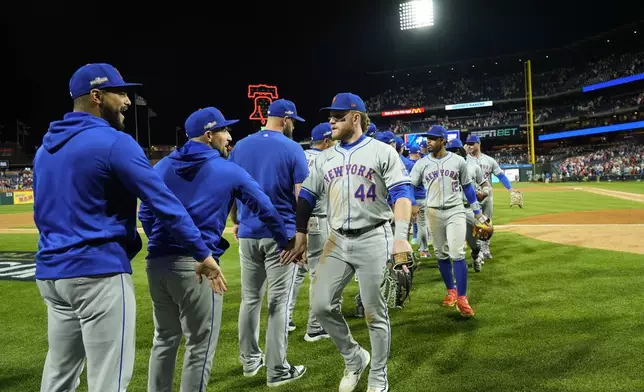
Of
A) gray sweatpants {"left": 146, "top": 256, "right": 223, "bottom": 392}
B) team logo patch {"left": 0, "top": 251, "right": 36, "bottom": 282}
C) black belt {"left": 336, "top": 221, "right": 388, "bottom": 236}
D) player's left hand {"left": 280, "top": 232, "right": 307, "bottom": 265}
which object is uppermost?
black belt {"left": 336, "top": 221, "right": 388, "bottom": 236}

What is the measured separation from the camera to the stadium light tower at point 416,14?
160 feet

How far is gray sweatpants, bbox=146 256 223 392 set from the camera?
2945 mm

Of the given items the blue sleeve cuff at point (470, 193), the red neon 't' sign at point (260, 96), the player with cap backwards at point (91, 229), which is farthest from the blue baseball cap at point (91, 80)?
the red neon 't' sign at point (260, 96)

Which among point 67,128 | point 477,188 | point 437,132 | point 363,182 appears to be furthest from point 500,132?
point 67,128

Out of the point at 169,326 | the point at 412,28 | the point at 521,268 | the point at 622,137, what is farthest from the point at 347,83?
the point at 169,326

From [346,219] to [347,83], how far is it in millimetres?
71940

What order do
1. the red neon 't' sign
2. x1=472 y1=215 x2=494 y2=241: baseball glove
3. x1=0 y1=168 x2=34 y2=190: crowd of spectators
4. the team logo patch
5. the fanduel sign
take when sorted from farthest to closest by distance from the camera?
the fanduel sign < x1=0 y1=168 x2=34 y2=190: crowd of spectators < the red neon 't' sign < the team logo patch < x1=472 y1=215 x2=494 y2=241: baseball glove

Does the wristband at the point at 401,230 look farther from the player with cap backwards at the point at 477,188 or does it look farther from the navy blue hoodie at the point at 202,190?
the player with cap backwards at the point at 477,188

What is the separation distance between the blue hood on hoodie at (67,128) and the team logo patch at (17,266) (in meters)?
6.96

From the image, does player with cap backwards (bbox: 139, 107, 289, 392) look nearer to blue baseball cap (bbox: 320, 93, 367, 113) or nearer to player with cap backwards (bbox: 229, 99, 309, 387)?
player with cap backwards (bbox: 229, 99, 309, 387)

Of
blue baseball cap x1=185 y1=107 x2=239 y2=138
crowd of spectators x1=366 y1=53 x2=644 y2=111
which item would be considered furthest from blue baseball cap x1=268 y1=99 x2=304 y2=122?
crowd of spectators x1=366 y1=53 x2=644 y2=111

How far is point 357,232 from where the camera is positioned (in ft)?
12.3

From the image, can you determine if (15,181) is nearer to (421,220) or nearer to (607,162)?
(421,220)

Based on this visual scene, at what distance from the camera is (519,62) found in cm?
6575
